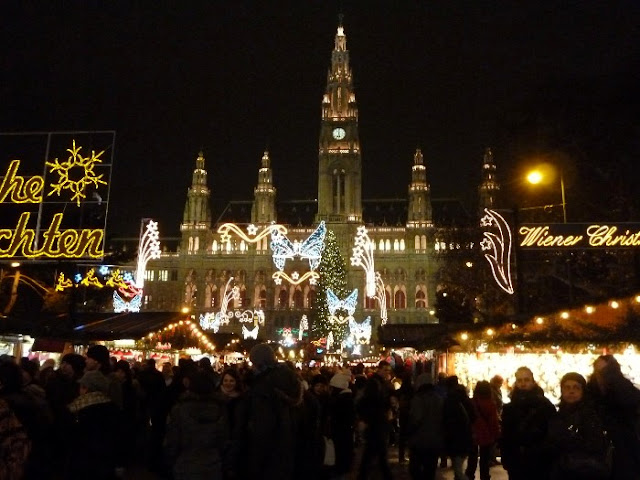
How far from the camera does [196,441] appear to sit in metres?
4.09

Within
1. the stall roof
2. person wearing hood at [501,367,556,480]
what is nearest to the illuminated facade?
the stall roof

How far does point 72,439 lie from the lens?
4.36m

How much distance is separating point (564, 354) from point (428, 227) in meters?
57.5

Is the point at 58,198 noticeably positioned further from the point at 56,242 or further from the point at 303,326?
the point at 303,326

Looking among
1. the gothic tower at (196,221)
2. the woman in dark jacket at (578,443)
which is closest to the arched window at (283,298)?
the gothic tower at (196,221)

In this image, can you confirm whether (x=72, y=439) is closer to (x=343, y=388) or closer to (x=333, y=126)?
(x=343, y=388)

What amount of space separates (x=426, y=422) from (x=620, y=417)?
10.2 ft

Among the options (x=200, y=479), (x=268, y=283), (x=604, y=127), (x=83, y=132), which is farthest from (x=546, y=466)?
(x=268, y=283)

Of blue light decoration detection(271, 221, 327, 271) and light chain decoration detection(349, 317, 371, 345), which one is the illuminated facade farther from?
blue light decoration detection(271, 221, 327, 271)

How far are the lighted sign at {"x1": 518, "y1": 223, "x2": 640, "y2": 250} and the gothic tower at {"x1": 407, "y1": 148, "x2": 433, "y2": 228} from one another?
187 ft

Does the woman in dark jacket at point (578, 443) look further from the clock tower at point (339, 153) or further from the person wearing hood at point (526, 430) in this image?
the clock tower at point (339, 153)

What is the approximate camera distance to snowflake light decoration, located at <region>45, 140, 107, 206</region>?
1473cm

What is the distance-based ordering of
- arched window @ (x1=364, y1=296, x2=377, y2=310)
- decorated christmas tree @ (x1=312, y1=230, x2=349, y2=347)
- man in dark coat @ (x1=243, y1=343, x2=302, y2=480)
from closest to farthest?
man in dark coat @ (x1=243, y1=343, x2=302, y2=480) → decorated christmas tree @ (x1=312, y1=230, x2=349, y2=347) → arched window @ (x1=364, y1=296, x2=377, y2=310)

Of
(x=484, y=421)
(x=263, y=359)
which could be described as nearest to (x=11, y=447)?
(x=263, y=359)
